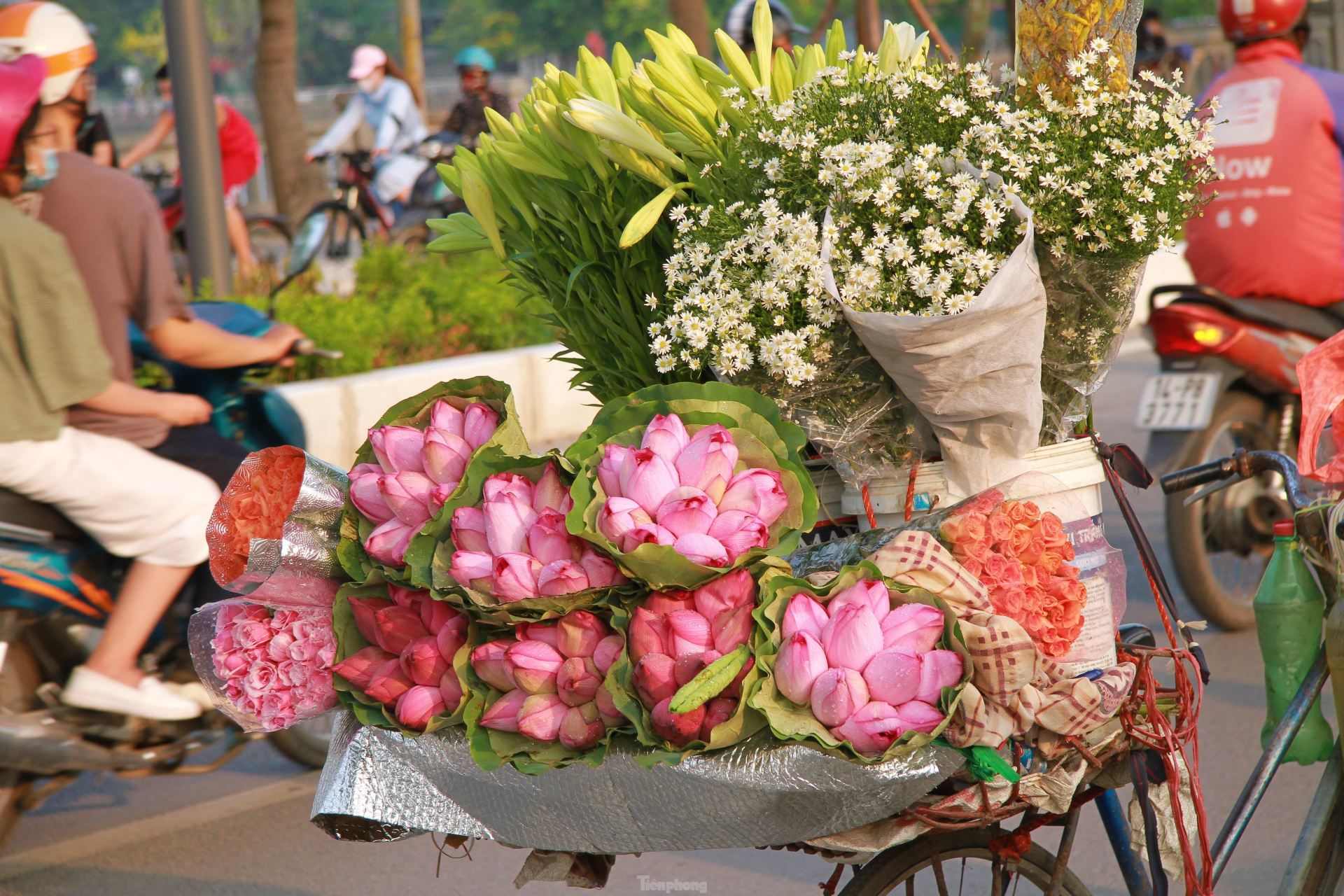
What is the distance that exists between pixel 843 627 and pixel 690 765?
0.71ft

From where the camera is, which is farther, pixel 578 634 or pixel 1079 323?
pixel 1079 323

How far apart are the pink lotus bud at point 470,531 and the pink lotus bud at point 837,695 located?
0.39 m

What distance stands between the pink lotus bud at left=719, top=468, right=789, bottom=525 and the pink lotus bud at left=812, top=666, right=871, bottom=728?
0.19 m

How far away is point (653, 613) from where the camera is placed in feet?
4.69

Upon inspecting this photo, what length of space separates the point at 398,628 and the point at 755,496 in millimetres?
438

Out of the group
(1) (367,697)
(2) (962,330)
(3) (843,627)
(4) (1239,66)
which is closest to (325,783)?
(1) (367,697)

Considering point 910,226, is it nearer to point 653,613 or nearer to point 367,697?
point 653,613

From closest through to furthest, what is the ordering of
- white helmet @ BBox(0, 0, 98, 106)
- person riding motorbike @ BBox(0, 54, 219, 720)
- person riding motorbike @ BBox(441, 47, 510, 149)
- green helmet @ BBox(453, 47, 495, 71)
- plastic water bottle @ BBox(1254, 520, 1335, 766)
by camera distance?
1. plastic water bottle @ BBox(1254, 520, 1335, 766)
2. person riding motorbike @ BBox(0, 54, 219, 720)
3. white helmet @ BBox(0, 0, 98, 106)
4. person riding motorbike @ BBox(441, 47, 510, 149)
5. green helmet @ BBox(453, 47, 495, 71)

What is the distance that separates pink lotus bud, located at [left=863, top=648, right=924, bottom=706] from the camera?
1.36m

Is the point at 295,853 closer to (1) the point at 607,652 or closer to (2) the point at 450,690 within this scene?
(2) the point at 450,690

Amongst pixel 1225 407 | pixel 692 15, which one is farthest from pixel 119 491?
pixel 692 15

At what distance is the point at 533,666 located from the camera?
1437mm

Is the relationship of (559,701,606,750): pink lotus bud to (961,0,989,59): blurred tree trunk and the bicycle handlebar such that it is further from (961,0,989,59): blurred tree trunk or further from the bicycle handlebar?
(961,0,989,59): blurred tree trunk

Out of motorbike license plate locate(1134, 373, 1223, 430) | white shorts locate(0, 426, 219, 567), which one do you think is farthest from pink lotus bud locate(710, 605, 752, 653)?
motorbike license plate locate(1134, 373, 1223, 430)
